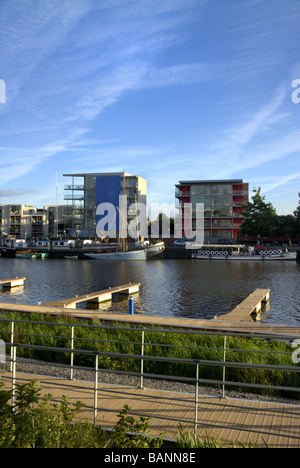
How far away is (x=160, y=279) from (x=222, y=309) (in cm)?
1760

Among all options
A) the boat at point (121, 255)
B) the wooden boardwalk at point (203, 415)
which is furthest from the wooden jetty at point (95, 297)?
the boat at point (121, 255)

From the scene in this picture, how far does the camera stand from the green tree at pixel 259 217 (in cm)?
8581

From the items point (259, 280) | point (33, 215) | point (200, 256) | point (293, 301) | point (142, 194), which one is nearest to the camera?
point (293, 301)

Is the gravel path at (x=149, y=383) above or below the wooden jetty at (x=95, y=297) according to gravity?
above

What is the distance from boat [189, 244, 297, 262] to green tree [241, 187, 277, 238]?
7401mm

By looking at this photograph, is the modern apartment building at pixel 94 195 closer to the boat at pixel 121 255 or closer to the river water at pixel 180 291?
the boat at pixel 121 255

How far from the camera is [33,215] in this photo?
12962 cm

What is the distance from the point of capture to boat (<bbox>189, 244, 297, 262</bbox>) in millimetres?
71938

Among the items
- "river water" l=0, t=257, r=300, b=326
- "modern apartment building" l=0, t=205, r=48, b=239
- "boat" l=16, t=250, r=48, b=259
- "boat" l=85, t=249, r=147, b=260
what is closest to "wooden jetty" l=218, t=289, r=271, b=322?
"river water" l=0, t=257, r=300, b=326

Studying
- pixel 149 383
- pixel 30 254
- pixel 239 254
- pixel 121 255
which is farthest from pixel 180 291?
pixel 30 254

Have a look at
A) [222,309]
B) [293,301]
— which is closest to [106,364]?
[222,309]

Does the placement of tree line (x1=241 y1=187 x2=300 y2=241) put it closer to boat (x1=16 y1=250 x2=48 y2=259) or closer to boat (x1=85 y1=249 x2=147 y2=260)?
boat (x1=85 y1=249 x2=147 y2=260)

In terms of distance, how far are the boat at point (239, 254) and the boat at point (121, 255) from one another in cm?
1082
